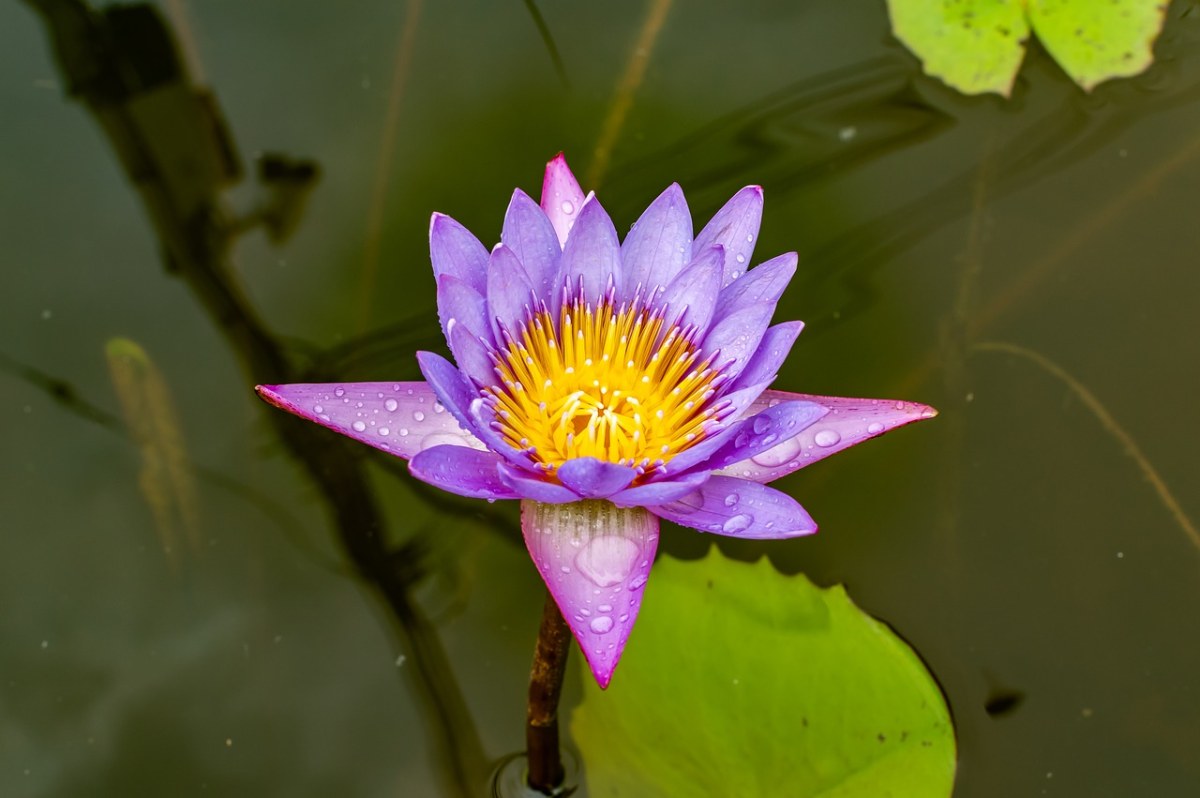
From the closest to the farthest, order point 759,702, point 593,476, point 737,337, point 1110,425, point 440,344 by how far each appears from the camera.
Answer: point 593,476 < point 737,337 < point 759,702 < point 1110,425 < point 440,344

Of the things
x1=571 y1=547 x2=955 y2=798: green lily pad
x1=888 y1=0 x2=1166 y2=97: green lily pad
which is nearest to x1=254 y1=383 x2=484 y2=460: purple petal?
x1=571 y1=547 x2=955 y2=798: green lily pad

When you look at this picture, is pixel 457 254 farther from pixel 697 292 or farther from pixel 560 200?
pixel 697 292

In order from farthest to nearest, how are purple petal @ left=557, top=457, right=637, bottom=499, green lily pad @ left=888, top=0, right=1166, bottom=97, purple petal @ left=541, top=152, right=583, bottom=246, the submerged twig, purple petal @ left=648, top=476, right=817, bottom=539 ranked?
green lily pad @ left=888, top=0, right=1166, bottom=97
the submerged twig
purple petal @ left=541, top=152, right=583, bottom=246
purple petal @ left=648, top=476, right=817, bottom=539
purple petal @ left=557, top=457, right=637, bottom=499

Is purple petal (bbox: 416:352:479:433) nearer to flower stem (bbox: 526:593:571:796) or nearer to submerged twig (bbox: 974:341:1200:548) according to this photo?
flower stem (bbox: 526:593:571:796)

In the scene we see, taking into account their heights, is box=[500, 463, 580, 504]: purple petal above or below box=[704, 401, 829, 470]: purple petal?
above

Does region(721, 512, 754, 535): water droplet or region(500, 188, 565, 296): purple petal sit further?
region(500, 188, 565, 296): purple petal

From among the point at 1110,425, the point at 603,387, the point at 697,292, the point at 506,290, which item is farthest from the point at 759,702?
the point at 1110,425

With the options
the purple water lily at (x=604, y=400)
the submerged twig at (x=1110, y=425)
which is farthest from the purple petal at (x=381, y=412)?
the submerged twig at (x=1110, y=425)
